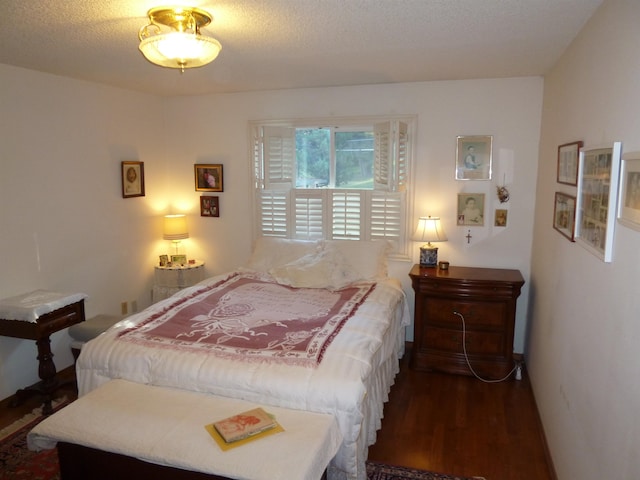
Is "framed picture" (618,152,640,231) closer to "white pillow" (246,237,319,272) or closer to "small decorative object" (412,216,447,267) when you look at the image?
"small decorative object" (412,216,447,267)

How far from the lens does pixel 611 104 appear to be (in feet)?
5.92

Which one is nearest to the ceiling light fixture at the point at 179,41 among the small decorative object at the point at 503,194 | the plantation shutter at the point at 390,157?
the plantation shutter at the point at 390,157

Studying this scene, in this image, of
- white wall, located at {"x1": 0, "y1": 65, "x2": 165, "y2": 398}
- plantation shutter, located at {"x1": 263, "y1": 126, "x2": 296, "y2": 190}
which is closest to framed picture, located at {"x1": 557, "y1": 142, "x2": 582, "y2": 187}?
plantation shutter, located at {"x1": 263, "y1": 126, "x2": 296, "y2": 190}

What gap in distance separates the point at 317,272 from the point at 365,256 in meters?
0.44

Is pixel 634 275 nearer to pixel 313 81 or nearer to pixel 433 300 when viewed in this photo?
pixel 433 300

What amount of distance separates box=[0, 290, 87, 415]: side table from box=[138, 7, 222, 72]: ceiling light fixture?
189 cm

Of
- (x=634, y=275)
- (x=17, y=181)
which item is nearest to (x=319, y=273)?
(x=17, y=181)

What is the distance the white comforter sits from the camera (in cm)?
219

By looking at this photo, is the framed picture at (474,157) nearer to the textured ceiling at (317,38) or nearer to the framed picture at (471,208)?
the framed picture at (471,208)

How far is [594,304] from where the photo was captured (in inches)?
73.7

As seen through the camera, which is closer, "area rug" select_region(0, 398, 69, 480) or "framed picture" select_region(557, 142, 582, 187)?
"framed picture" select_region(557, 142, 582, 187)

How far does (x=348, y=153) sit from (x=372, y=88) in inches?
23.4

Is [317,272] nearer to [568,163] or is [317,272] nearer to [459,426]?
[459,426]

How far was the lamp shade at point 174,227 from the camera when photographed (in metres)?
4.59
